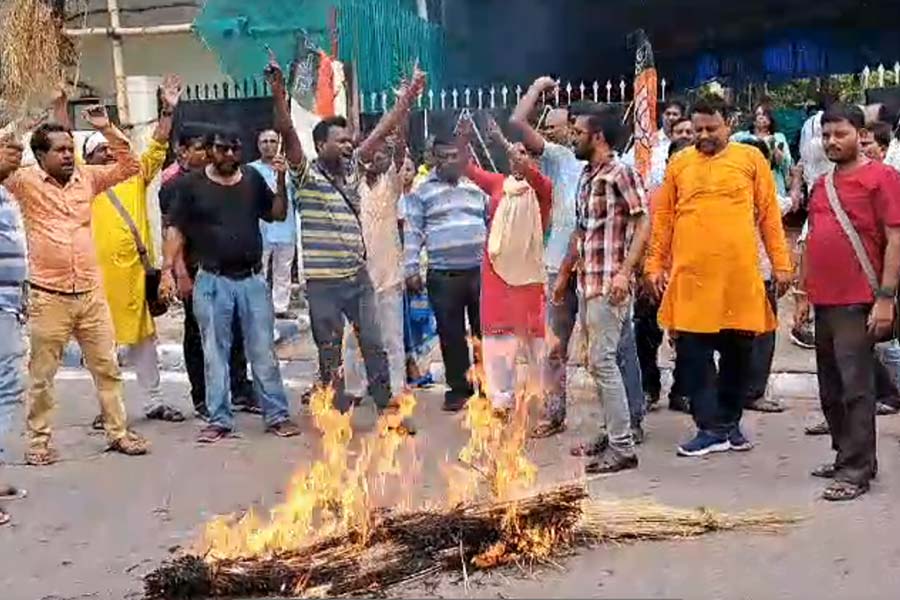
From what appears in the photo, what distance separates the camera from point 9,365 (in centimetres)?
613

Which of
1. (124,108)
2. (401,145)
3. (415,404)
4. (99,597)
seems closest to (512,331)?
(415,404)

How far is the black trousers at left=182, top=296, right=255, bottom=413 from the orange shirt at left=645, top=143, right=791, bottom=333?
108 inches

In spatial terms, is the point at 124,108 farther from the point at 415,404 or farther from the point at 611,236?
the point at 611,236

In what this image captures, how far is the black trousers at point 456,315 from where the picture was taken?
24.8ft

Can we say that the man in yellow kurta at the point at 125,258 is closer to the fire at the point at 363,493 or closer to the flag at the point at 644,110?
the fire at the point at 363,493

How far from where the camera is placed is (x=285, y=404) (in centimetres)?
735

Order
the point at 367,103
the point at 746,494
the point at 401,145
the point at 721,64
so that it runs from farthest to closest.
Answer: the point at 721,64
the point at 367,103
the point at 401,145
the point at 746,494

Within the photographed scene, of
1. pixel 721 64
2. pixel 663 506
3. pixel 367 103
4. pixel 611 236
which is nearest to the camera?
pixel 663 506

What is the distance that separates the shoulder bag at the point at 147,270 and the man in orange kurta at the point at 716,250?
3.14 meters

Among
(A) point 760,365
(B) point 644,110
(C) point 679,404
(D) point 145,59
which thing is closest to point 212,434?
(C) point 679,404

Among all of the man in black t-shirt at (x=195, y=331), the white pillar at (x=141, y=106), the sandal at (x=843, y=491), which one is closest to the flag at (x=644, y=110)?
the man in black t-shirt at (x=195, y=331)

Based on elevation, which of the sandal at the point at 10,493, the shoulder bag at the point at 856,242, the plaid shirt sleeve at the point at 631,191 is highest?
the plaid shirt sleeve at the point at 631,191

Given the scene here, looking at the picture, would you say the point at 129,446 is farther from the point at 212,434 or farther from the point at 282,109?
the point at 282,109

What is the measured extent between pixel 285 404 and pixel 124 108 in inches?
299
